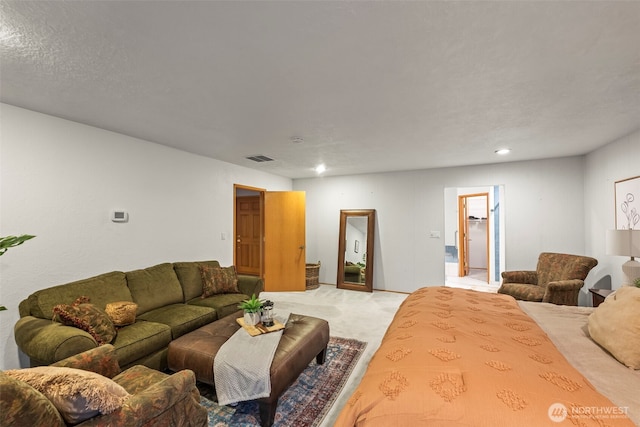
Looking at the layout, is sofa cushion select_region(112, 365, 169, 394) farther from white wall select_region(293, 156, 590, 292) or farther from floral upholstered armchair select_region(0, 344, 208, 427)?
white wall select_region(293, 156, 590, 292)

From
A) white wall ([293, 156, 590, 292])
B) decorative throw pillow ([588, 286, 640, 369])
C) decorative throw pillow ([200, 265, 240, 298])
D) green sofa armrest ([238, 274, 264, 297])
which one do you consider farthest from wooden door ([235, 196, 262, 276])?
decorative throw pillow ([588, 286, 640, 369])

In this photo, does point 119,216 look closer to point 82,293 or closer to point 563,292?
point 82,293

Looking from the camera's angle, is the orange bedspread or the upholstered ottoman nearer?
the orange bedspread

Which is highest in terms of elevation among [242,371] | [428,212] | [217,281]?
[428,212]

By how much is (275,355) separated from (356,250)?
392cm

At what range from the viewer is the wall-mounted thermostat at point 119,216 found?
310 cm

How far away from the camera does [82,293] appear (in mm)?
2514

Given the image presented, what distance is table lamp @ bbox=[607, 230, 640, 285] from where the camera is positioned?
2656mm

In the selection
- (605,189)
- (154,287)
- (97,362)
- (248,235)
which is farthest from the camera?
(248,235)

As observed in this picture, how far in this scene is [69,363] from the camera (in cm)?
156

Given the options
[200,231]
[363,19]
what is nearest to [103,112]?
[200,231]

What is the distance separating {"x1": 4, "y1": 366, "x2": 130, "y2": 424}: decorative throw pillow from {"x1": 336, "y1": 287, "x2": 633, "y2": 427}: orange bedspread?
3.39 feet

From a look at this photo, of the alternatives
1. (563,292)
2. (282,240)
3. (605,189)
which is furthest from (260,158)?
(605,189)

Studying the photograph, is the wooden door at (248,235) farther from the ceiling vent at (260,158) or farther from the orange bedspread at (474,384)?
the orange bedspread at (474,384)
